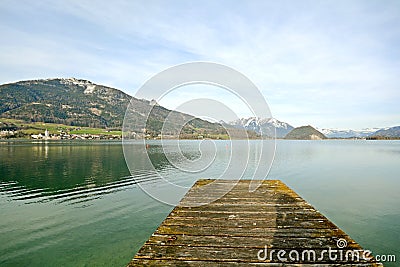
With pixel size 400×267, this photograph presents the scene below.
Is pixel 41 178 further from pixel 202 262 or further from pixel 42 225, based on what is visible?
pixel 202 262

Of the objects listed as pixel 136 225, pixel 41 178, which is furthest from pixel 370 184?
pixel 41 178

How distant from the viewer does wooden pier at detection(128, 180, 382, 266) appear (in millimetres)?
4957

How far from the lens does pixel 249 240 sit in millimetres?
5840

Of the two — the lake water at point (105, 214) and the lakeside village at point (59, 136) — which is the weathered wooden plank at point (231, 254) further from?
the lakeside village at point (59, 136)

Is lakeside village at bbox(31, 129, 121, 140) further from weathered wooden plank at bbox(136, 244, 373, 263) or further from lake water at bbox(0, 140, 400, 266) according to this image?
weathered wooden plank at bbox(136, 244, 373, 263)

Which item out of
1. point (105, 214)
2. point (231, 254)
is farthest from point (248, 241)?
point (105, 214)

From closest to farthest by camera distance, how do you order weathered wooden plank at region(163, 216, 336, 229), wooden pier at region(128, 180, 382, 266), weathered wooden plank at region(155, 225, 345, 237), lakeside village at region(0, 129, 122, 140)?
1. wooden pier at region(128, 180, 382, 266)
2. weathered wooden plank at region(155, 225, 345, 237)
3. weathered wooden plank at region(163, 216, 336, 229)
4. lakeside village at region(0, 129, 122, 140)

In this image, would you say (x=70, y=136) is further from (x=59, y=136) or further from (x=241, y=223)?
(x=241, y=223)

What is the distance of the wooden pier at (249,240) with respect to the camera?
496 centimetres

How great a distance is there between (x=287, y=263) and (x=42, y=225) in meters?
12.8

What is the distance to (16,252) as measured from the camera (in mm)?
9852

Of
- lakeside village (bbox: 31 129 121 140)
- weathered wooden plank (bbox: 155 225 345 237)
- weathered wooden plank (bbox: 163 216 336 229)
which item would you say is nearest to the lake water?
weathered wooden plank (bbox: 163 216 336 229)

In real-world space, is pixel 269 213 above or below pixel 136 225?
above

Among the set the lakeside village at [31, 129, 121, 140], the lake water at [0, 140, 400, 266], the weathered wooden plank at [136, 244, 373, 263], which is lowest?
the lake water at [0, 140, 400, 266]
